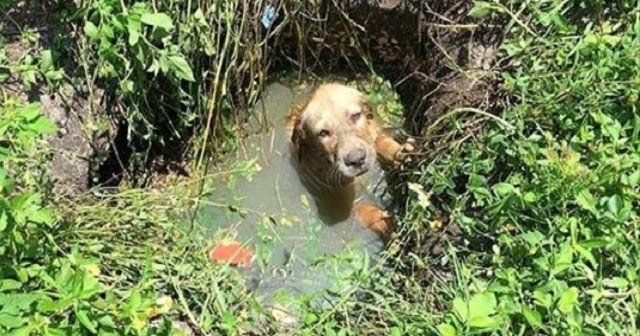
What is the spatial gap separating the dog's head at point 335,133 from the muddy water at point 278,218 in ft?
0.52

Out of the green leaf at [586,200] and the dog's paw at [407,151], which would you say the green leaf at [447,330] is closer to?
the green leaf at [586,200]

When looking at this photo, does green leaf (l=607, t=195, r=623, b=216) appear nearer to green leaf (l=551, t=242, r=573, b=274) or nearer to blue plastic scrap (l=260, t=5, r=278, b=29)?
green leaf (l=551, t=242, r=573, b=274)

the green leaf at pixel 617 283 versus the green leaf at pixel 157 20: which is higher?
the green leaf at pixel 157 20

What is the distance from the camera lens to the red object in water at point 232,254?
4.12 meters

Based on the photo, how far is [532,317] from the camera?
2689mm

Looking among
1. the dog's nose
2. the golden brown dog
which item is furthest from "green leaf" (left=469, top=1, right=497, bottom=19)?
the dog's nose

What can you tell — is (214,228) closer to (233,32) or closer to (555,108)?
(233,32)

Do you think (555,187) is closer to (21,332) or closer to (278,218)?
(21,332)

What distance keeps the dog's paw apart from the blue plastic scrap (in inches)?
31.6

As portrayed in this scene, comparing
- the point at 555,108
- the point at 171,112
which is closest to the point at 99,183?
the point at 171,112

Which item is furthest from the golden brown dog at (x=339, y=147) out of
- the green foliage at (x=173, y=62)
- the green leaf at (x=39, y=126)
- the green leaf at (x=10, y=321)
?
the green leaf at (x=10, y=321)

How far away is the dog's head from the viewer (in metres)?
4.44

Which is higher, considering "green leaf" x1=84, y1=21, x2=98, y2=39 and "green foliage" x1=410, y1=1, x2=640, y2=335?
"green leaf" x1=84, y1=21, x2=98, y2=39

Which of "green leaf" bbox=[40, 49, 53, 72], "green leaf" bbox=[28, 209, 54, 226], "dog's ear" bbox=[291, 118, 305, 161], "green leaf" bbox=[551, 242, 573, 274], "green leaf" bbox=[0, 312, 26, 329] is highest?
"green leaf" bbox=[28, 209, 54, 226]
